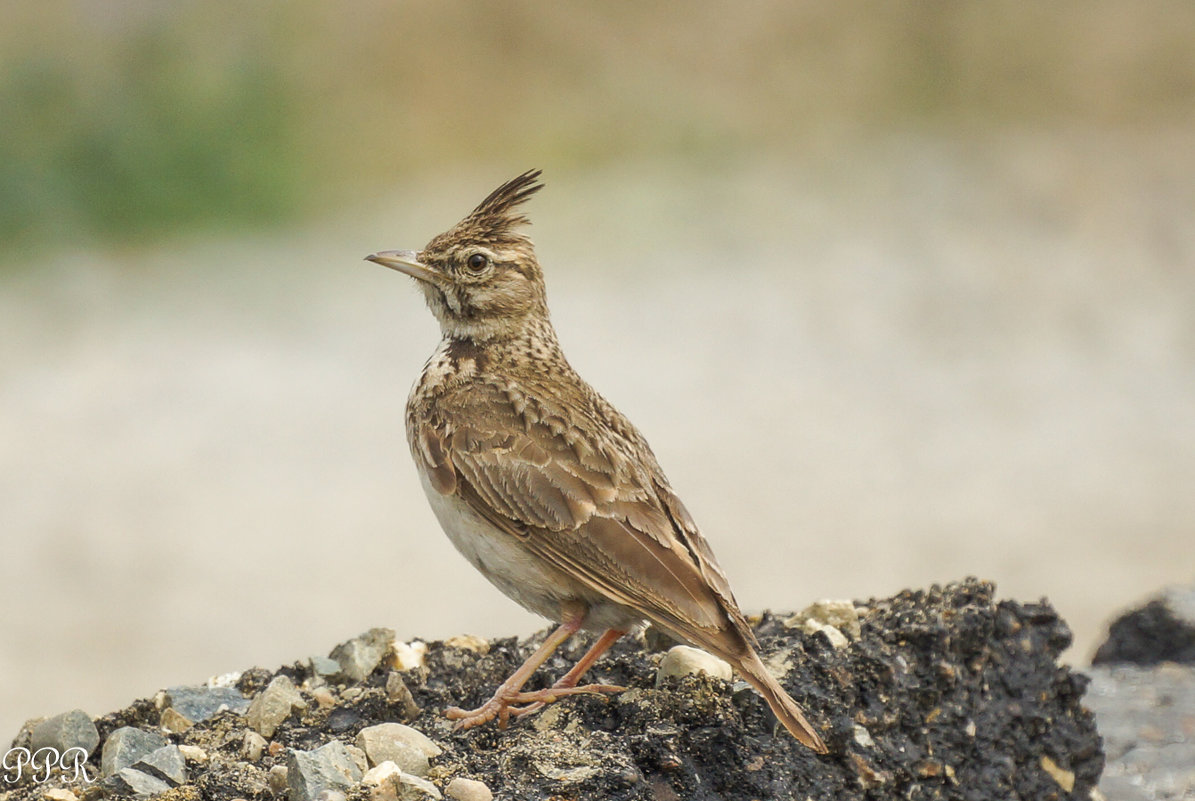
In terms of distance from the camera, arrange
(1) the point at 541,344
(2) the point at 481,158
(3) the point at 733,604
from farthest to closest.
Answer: (2) the point at 481,158 → (1) the point at 541,344 → (3) the point at 733,604

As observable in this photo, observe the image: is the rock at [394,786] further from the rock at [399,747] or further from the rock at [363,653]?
the rock at [363,653]

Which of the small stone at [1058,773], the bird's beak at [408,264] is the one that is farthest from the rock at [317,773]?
the small stone at [1058,773]

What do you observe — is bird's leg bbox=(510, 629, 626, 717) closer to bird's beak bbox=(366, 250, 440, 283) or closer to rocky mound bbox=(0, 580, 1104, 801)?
rocky mound bbox=(0, 580, 1104, 801)

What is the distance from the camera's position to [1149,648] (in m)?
6.36

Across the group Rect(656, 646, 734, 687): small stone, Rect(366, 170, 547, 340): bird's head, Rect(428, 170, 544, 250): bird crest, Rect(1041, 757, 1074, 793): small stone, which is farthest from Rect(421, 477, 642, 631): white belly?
Rect(1041, 757, 1074, 793): small stone

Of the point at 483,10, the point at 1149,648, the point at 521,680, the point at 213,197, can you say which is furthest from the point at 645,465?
the point at 483,10

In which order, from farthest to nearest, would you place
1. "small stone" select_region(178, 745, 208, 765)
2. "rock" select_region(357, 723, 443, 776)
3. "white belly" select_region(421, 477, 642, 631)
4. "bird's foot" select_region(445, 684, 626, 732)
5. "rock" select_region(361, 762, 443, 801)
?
1. "white belly" select_region(421, 477, 642, 631)
2. "bird's foot" select_region(445, 684, 626, 732)
3. "small stone" select_region(178, 745, 208, 765)
4. "rock" select_region(357, 723, 443, 776)
5. "rock" select_region(361, 762, 443, 801)

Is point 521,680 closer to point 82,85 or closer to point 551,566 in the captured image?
point 551,566

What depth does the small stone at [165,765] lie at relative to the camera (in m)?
3.78

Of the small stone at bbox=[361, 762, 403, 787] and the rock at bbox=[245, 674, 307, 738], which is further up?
the rock at bbox=[245, 674, 307, 738]

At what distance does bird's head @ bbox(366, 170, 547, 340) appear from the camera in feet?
16.3

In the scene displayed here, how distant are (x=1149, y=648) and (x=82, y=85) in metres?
12.5

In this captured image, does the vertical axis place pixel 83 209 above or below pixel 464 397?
above

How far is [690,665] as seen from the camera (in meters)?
4.13
